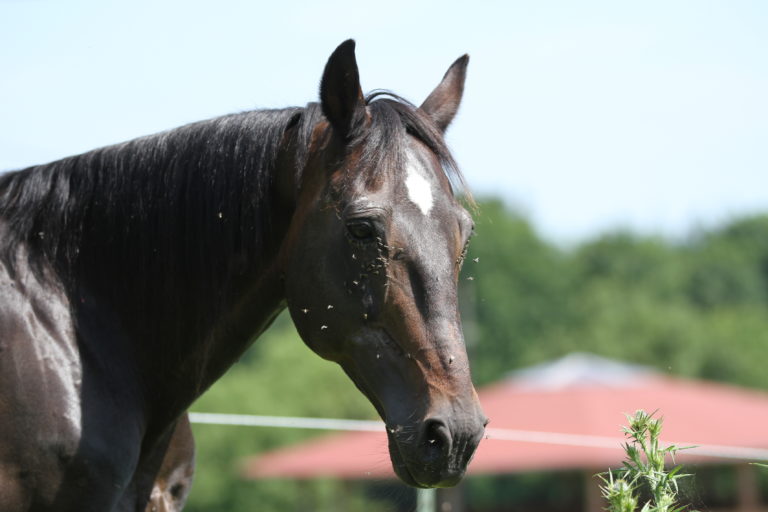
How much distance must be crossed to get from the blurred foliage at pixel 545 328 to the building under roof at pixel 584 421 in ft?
22.4

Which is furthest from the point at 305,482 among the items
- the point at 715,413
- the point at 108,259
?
the point at 108,259

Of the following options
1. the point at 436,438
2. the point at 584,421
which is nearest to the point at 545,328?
the point at 584,421

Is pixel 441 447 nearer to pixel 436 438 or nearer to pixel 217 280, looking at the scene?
pixel 436 438

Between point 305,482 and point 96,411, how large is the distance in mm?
35927

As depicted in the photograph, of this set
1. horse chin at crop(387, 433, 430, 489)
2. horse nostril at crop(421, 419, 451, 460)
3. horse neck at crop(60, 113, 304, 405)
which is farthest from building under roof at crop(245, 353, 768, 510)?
horse nostril at crop(421, 419, 451, 460)

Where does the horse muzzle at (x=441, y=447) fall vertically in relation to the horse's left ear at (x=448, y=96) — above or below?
below

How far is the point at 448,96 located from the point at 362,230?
105 centimetres

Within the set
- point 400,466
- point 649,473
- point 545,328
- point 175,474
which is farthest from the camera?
point 545,328

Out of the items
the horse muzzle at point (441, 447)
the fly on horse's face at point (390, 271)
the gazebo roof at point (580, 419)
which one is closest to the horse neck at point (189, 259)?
the fly on horse's face at point (390, 271)

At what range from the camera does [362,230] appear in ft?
10.9

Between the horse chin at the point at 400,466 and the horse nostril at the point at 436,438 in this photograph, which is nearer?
the horse nostril at the point at 436,438

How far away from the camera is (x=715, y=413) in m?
26.4

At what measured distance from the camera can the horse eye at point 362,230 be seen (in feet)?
10.9

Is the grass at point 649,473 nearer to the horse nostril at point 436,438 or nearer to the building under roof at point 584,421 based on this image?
the horse nostril at point 436,438
